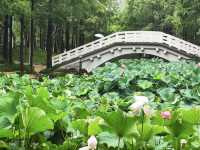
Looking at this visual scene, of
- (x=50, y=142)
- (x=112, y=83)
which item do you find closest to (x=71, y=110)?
(x=50, y=142)

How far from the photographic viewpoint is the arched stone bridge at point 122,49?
130 ft

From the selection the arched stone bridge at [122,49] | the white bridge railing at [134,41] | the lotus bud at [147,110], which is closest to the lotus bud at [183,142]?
the lotus bud at [147,110]

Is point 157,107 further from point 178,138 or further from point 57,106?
point 178,138

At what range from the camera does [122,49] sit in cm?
4119

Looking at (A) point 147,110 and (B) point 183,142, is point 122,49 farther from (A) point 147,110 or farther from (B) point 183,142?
(A) point 147,110

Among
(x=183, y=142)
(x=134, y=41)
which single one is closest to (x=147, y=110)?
(x=183, y=142)

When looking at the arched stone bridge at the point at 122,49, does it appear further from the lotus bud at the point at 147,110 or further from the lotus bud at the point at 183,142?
the lotus bud at the point at 147,110

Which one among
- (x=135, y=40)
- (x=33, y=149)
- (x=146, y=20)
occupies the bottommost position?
(x=33, y=149)

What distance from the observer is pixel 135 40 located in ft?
134

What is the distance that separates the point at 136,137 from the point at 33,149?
56cm

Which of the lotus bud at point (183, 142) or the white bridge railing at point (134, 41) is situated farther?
the white bridge railing at point (134, 41)

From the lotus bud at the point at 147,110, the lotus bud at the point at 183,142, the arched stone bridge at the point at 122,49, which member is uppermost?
the arched stone bridge at the point at 122,49

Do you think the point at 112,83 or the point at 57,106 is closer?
the point at 57,106

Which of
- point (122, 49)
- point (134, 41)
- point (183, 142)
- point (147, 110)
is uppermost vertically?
point (134, 41)
